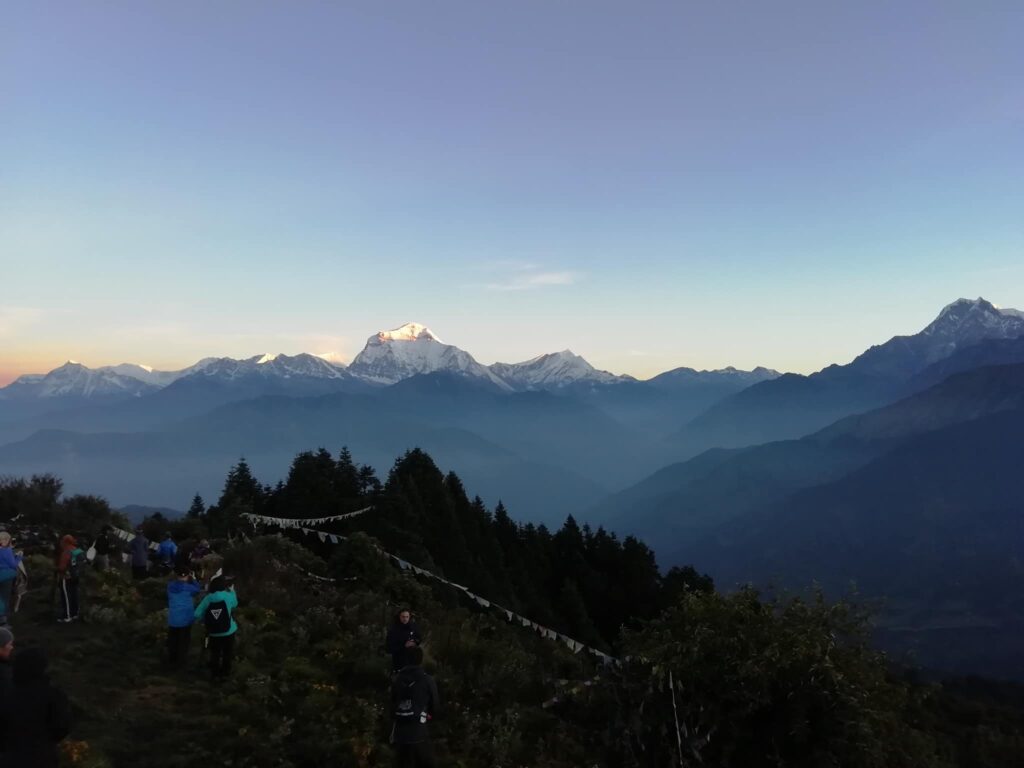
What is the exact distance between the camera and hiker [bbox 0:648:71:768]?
19.1 ft

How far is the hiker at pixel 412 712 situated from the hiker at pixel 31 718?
3.53m

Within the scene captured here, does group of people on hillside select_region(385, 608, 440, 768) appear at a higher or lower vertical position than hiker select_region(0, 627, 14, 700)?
lower

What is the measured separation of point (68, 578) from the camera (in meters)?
13.2

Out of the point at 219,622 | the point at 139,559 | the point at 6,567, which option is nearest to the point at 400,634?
the point at 219,622

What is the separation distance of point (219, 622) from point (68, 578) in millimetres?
4969

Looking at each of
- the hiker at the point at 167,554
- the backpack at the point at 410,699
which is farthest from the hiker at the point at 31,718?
the hiker at the point at 167,554

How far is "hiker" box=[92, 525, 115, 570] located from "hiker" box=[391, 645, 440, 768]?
13636 mm

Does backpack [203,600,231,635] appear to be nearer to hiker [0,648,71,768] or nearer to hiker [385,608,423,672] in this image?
hiker [385,608,423,672]

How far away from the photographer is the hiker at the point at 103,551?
58.5ft

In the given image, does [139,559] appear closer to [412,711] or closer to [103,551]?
[103,551]

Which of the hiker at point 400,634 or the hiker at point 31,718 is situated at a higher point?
the hiker at point 31,718

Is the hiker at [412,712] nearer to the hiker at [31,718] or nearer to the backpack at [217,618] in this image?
the hiker at [31,718]

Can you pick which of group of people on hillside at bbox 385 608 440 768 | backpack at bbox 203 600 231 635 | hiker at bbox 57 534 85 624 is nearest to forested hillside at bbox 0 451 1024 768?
hiker at bbox 57 534 85 624

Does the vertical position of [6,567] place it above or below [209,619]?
above
